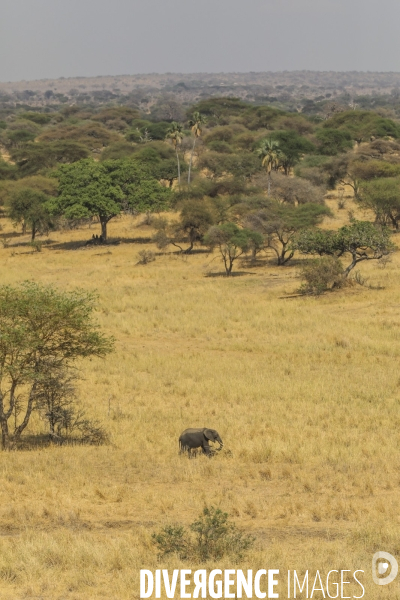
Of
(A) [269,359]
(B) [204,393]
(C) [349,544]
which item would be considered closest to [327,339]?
(A) [269,359]

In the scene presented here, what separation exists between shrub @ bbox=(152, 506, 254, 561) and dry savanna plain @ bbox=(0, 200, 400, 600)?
0.59 feet

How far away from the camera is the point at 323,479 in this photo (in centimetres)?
1230

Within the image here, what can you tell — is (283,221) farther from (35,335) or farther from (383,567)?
(383,567)

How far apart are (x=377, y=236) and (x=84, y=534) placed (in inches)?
1056

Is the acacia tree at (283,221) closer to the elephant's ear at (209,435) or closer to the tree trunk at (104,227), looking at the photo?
the tree trunk at (104,227)

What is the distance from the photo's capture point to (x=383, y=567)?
28.6ft

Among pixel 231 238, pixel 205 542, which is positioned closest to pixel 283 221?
pixel 231 238

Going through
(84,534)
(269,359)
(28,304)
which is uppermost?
(28,304)

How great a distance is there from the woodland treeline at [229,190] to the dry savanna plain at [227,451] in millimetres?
9069

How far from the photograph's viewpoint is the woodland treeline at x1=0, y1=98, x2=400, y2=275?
40.9m

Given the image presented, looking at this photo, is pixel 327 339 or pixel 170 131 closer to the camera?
pixel 327 339

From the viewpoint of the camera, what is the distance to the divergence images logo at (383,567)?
329 inches

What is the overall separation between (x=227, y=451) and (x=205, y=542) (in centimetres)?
474

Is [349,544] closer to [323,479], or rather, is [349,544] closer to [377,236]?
[323,479]
